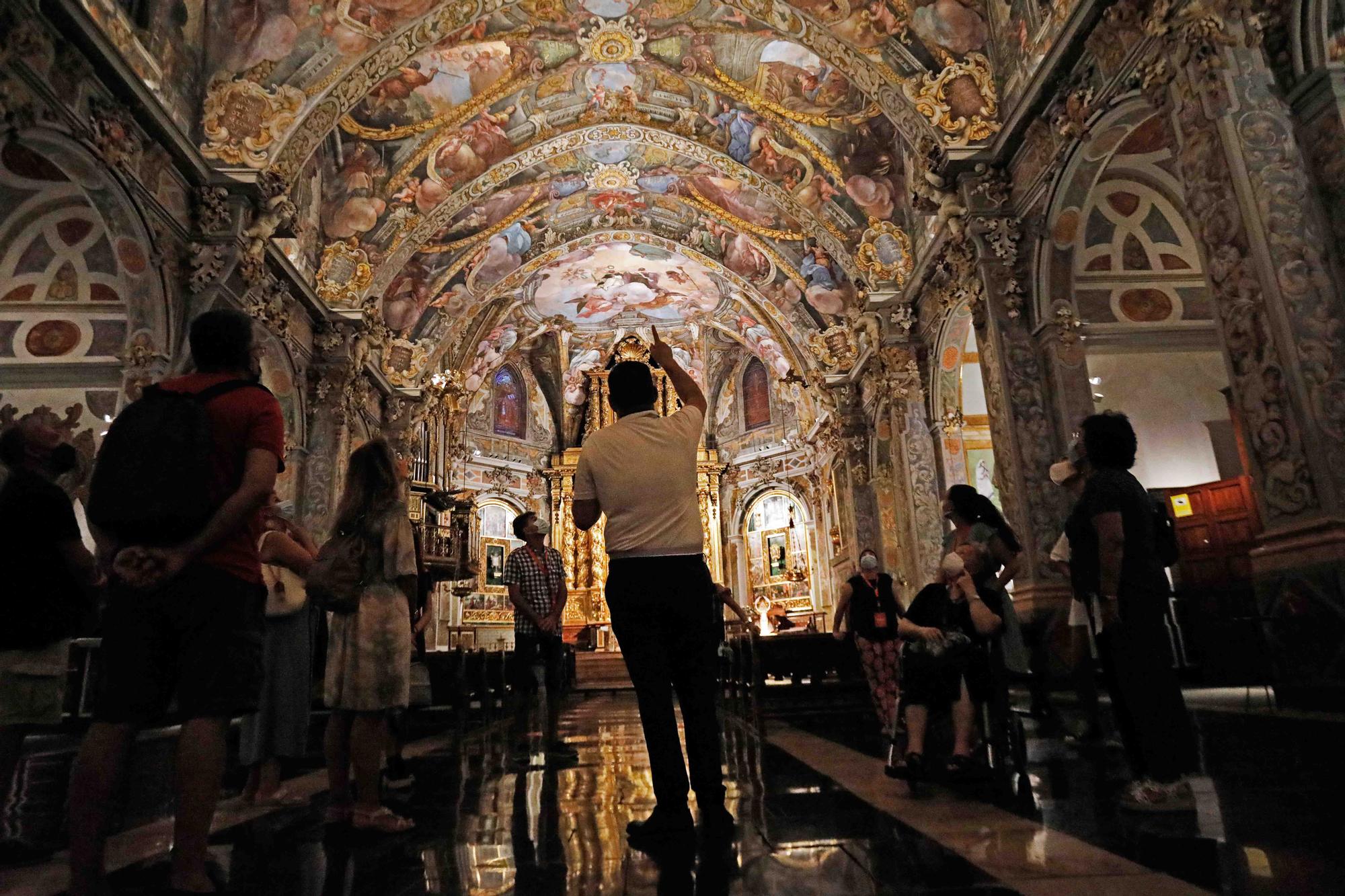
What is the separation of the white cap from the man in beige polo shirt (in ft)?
6.35

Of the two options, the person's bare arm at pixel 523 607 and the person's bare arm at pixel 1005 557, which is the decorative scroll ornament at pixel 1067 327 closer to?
the person's bare arm at pixel 1005 557

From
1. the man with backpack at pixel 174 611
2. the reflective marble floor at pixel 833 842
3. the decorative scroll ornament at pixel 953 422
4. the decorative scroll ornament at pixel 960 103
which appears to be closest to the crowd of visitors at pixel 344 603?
the man with backpack at pixel 174 611

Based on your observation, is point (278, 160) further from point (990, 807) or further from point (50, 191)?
point (990, 807)

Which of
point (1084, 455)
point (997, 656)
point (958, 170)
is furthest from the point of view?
point (958, 170)

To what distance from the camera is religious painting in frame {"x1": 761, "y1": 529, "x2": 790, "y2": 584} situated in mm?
24234

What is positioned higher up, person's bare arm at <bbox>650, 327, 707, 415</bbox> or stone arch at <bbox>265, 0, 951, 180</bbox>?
stone arch at <bbox>265, 0, 951, 180</bbox>

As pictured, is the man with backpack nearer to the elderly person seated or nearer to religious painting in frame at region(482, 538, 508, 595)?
the elderly person seated

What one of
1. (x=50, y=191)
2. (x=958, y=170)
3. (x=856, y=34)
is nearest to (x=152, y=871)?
(x=50, y=191)

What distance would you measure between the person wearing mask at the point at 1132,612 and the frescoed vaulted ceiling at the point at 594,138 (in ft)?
25.2

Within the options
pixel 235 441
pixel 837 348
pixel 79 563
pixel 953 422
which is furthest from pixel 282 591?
pixel 837 348

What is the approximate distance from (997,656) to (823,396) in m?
13.7

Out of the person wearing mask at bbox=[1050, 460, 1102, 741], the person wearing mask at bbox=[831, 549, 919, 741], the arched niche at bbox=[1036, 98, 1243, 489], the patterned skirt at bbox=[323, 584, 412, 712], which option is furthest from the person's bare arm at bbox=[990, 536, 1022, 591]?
the arched niche at bbox=[1036, 98, 1243, 489]

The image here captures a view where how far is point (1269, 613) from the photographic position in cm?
500

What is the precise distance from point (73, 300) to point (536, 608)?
7.87 m
